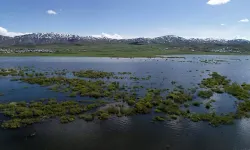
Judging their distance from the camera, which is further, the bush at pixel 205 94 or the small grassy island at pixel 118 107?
the bush at pixel 205 94

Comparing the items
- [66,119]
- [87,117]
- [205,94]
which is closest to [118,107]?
[87,117]

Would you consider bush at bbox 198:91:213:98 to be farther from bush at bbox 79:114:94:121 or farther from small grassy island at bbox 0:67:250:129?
bush at bbox 79:114:94:121

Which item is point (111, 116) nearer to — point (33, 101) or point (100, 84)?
point (33, 101)

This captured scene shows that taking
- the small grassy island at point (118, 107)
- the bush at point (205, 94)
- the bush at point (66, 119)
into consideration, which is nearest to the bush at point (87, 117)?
the small grassy island at point (118, 107)

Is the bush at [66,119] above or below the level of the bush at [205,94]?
below

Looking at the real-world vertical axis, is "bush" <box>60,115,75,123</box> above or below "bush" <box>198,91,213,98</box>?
below

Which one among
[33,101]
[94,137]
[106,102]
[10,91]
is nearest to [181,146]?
[94,137]

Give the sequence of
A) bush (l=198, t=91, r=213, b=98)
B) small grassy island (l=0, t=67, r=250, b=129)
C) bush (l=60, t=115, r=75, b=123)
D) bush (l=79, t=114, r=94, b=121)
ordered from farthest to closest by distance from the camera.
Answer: bush (l=198, t=91, r=213, b=98) < small grassy island (l=0, t=67, r=250, b=129) < bush (l=79, t=114, r=94, b=121) < bush (l=60, t=115, r=75, b=123)

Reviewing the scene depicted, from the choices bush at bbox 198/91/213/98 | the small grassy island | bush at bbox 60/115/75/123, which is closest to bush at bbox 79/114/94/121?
the small grassy island

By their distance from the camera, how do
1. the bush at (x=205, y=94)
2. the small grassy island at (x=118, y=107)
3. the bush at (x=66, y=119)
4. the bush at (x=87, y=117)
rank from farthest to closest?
the bush at (x=205, y=94) → the small grassy island at (x=118, y=107) → the bush at (x=87, y=117) → the bush at (x=66, y=119)

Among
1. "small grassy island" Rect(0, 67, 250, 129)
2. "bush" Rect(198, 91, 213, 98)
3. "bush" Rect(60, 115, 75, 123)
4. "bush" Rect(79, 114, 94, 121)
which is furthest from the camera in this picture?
"bush" Rect(198, 91, 213, 98)

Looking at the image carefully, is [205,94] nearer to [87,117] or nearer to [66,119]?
[87,117]

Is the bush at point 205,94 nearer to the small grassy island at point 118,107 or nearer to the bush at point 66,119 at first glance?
the small grassy island at point 118,107

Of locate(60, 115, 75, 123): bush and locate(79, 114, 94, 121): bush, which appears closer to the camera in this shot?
locate(60, 115, 75, 123): bush
